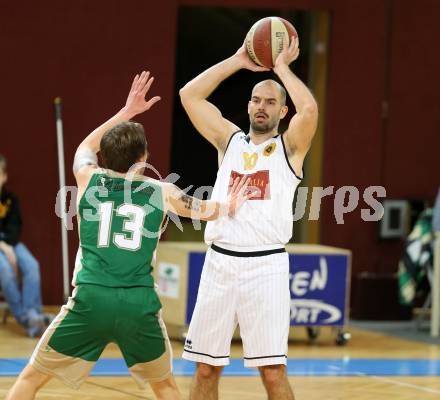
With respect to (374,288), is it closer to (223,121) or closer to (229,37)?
(229,37)

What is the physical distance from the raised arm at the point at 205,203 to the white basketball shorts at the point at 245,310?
268 millimetres

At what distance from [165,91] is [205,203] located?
5.37 meters

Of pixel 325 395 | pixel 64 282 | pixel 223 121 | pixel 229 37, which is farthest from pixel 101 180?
pixel 229 37

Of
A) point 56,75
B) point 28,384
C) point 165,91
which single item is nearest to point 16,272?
point 56,75

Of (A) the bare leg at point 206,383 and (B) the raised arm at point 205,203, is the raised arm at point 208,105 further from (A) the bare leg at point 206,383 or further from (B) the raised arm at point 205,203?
(A) the bare leg at point 206,383

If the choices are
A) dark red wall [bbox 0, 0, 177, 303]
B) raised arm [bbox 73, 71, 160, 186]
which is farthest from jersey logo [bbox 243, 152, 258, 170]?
dark red wall [bbox 0, 0, 177, 303]

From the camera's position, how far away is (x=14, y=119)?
9.51 metres

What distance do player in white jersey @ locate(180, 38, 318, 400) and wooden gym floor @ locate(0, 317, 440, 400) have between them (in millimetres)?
1302

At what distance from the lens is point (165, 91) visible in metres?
9.85

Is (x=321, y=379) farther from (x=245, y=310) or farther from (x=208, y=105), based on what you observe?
(x=208, y=105)

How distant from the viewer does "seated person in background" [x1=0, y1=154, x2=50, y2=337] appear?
8180 mm

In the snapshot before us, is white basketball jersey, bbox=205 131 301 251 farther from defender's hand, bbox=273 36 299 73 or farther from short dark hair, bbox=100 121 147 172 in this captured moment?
short dark hair, bbox=100 121 147 172

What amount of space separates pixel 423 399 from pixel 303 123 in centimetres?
227

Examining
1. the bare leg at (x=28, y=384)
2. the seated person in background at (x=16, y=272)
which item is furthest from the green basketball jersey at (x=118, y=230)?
the seated person in background at (x=16, y=272)
